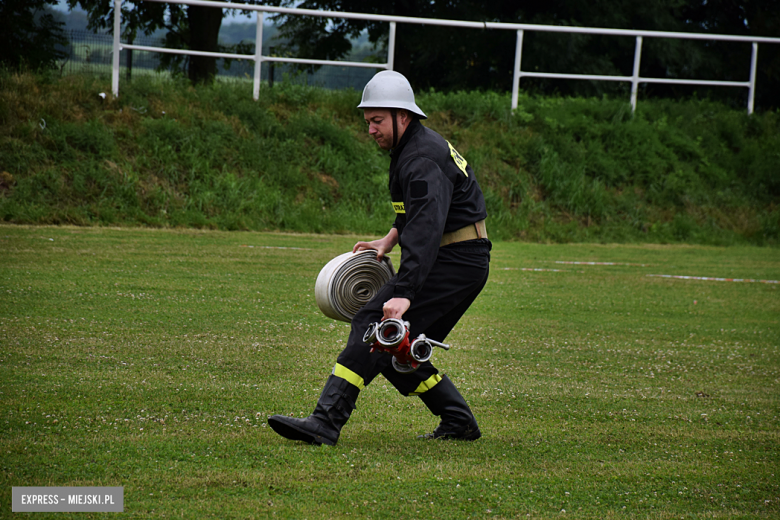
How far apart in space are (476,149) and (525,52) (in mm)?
5611

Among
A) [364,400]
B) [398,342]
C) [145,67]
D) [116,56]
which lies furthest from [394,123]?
[145,67]

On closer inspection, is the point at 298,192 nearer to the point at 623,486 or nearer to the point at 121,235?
the point at 121,235

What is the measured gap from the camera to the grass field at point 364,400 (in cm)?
366

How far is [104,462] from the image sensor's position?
12.4ft

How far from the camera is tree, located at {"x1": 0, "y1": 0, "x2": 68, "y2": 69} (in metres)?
19.1

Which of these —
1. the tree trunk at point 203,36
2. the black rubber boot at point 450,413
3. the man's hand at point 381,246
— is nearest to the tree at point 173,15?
the tree trunk at point 203,36

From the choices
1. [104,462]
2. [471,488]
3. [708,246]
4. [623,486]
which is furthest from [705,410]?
[708,246]

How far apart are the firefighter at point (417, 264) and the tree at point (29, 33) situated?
16766mm

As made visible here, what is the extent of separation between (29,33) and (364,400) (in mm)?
17719

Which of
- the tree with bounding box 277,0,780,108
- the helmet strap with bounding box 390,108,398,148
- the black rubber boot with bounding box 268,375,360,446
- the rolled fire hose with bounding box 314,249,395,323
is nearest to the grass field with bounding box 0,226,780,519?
the black rubber boot with bounding box 268,375,360,446

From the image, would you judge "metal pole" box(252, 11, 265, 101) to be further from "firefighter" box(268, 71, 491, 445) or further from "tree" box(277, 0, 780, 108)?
"firefighter" box(268, 71, 491, 445)

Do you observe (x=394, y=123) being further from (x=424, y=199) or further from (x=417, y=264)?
(x=417, y=264)

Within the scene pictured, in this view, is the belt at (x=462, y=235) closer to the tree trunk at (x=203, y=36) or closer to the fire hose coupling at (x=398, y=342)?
the fire hose coupling at (x=398, y=342)

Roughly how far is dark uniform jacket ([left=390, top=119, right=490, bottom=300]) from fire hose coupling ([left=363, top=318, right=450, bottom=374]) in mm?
169
